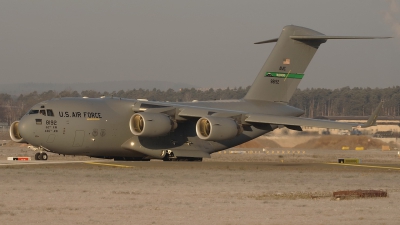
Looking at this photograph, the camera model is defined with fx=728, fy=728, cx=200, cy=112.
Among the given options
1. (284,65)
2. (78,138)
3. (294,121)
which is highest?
(284,65)

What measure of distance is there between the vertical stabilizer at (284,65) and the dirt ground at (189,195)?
865 cm

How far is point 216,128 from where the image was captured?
27.9m

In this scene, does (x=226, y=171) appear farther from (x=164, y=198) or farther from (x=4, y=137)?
(x=4, y=137)

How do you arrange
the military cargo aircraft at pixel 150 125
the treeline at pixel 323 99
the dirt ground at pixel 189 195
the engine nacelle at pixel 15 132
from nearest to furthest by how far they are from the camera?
the dirt ground at pixel 189 195
the military cargo aircraft at pixel 150 125
the engine nacelle at pixel 15 132
the treeline at pixel 323 99

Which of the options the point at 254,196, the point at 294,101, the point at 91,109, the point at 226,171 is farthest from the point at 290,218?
the point at 294,101

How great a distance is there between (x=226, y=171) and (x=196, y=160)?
7662 mm

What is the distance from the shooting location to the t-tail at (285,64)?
32625mm

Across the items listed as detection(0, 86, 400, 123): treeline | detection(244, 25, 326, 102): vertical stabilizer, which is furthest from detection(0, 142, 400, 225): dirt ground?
detection(0, 86, 400, 123): treeline

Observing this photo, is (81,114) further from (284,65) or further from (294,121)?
(284,65)

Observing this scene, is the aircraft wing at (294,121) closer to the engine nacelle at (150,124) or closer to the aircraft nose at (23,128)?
the engine nacelle at (150,124)

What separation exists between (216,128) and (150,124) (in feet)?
8.34

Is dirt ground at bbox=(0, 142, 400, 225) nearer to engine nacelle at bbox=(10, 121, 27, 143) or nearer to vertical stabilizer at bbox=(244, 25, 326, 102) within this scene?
engine nacelle at bbox=(10, 121, 27, 143)

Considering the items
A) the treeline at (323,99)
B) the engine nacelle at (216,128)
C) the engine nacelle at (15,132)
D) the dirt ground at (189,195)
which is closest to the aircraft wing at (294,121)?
the engine nacelle at (216,128)

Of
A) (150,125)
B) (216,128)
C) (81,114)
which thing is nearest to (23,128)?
(81,114)
